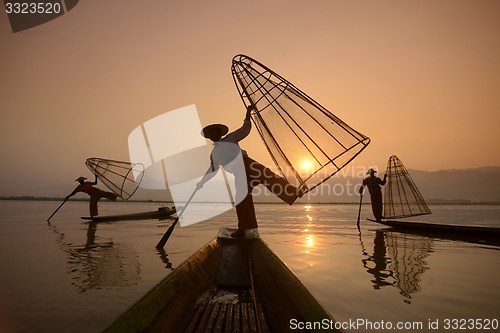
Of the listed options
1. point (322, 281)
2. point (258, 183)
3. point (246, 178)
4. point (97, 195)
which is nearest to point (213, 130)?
point (246, 178)

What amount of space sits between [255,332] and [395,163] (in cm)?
1534

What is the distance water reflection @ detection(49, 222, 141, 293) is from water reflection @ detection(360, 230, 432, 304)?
16.1ft

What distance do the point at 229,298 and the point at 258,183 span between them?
191 centimetres

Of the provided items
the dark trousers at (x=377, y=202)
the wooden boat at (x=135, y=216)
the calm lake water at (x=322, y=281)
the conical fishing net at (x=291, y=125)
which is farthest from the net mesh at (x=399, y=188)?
the wooden boat at (x=135, y=216)

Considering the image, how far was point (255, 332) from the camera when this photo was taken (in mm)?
2713

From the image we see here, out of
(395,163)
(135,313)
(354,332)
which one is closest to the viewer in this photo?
(135,313)

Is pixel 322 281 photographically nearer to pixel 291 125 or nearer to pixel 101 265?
pixel 291 125

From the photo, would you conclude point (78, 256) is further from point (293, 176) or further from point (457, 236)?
point (457, 236)

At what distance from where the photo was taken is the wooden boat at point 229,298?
2.29 m

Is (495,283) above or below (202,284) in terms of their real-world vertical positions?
below

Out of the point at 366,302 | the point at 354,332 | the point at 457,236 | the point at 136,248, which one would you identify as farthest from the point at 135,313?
the point at 457,236

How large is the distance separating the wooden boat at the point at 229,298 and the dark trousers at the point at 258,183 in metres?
0.26

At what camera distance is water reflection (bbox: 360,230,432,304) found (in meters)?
5.33

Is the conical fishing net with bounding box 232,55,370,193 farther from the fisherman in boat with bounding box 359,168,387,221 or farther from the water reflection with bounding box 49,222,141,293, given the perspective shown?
the fisherman in boat with bounding box 359,168,387,221
